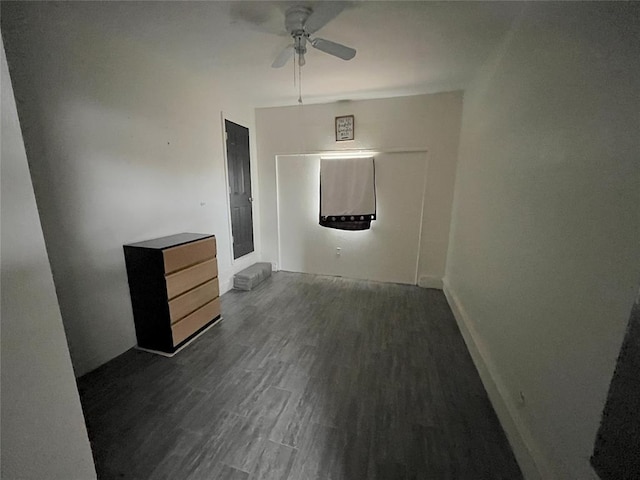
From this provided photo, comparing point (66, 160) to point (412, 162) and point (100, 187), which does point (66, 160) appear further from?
point (412, 162)

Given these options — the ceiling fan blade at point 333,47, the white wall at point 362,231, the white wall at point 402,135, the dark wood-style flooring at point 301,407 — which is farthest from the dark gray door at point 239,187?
the ceiling fan blade at point 333,47

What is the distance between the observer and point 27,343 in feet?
1.96

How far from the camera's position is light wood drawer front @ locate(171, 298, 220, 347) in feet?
6.69

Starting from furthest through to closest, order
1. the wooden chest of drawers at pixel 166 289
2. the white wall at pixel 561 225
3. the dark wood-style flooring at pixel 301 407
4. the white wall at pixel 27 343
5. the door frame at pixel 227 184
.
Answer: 1. the door frame at pixel 227 184
2. the wooden chest of drawers at pixel 166 289
3. the dark wood-style flooring at pixel 301 407
4. the white wall at pixel 561 225
5. the white wall at pixel 27 343

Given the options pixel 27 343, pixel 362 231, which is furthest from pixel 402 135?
pixel 27 343

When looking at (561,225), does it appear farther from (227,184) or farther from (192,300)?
(227,184)

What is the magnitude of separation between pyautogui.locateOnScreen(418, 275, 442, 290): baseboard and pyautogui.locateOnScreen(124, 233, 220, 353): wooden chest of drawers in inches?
107

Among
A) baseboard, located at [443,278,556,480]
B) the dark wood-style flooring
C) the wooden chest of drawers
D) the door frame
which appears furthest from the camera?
the door frame

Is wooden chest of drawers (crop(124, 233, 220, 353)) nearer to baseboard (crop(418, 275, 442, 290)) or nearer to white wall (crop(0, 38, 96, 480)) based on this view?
white wall (crop(0, 38, 96, 480))

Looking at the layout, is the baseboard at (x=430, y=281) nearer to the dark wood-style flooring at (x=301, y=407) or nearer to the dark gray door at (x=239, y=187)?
the dark wood-style flooring at (x=301, y=407)

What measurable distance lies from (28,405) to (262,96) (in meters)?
3.35

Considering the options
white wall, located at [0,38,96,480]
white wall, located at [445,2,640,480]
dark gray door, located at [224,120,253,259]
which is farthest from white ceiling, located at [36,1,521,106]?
white wall, located at [0,38,96,480]

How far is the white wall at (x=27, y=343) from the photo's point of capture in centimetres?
55

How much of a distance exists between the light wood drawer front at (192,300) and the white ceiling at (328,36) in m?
1.97
